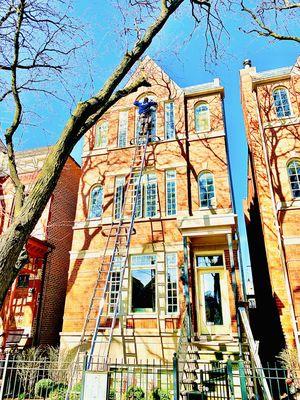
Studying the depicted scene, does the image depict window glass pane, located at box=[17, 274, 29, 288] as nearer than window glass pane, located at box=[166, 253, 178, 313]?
No

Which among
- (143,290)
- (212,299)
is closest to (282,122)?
(212,299)

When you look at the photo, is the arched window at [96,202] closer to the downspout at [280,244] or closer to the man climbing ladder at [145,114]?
the man climbing ladder at [145,114]

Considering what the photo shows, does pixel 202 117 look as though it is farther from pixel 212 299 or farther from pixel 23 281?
pixel 23 281

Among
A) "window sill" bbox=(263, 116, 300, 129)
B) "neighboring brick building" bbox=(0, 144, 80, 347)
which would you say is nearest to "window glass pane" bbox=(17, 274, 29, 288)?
"neighboring brick building" bbox=(0, 144, 80, 347)

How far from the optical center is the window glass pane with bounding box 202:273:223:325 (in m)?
11.2

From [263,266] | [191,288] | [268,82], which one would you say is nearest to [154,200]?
[191,288]

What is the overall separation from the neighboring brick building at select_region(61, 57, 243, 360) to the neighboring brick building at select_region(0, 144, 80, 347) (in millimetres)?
1611

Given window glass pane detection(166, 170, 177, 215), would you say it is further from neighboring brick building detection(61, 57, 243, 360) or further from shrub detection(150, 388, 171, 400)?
shrub detection(150, 388, 171, 400)

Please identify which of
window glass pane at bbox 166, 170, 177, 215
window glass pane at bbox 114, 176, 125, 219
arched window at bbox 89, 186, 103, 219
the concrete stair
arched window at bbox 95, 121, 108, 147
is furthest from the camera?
arched window at bbox 95, 121, 108, 147

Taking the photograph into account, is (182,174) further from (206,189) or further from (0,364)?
(0,364)

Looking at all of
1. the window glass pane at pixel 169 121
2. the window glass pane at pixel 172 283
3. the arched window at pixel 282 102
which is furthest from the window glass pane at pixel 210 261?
the arched window at pixel 282 102

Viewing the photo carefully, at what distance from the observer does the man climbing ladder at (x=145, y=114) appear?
14164mm

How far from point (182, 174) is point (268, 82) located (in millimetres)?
5799

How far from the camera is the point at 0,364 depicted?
9.15m
